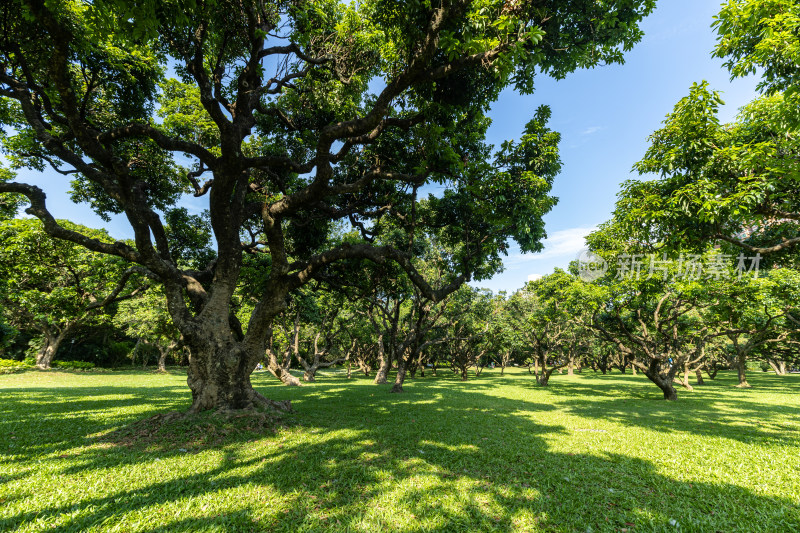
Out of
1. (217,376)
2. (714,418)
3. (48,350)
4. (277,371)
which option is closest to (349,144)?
(217,376)

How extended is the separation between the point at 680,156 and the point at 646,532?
746cm

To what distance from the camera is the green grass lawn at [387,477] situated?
355cm

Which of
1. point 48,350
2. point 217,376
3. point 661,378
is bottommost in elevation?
point 661,378

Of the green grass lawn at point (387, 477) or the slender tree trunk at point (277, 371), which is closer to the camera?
the green grass lawn at point (387, 477)

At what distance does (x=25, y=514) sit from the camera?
3.35m

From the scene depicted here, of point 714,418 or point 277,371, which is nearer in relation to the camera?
point 714,418

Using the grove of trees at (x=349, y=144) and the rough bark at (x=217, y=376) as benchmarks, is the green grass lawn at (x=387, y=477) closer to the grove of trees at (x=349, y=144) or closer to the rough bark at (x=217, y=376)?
the rough bark at (x=217, y=376)

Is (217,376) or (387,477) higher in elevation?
(217,376)

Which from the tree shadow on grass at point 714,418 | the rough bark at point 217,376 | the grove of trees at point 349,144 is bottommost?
the tree shadow on grass at point 714,418

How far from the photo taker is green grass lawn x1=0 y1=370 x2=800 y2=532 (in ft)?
11.6

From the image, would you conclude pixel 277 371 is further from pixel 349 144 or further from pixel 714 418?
pixel 714 418

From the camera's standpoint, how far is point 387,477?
471cm

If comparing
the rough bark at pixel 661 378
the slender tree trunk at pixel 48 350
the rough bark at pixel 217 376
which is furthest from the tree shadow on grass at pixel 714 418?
the slender tree trunk at pixel 48 350

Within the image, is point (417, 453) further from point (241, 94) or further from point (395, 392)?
point (395, 392)
